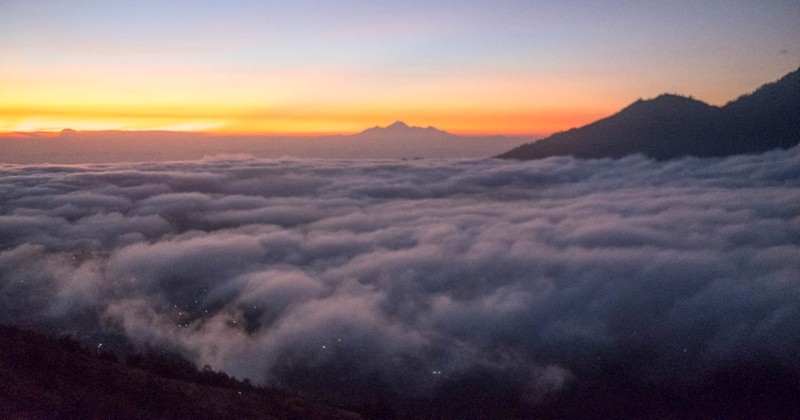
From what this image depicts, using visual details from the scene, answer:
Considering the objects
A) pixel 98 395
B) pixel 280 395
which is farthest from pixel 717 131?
pixel 98 395

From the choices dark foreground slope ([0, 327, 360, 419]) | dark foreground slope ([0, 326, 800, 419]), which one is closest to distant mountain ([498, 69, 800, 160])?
dark foreground slope ([0, 326, 800, 419])

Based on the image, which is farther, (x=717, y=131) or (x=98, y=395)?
(x=717, y=131)

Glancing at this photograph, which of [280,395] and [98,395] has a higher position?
[98,395]

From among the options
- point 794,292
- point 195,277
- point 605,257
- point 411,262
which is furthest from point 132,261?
point 794,292

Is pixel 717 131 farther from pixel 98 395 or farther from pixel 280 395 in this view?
pixel 98 395

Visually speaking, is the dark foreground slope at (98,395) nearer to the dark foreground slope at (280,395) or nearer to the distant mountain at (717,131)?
the dark foreground slope at (280,395)

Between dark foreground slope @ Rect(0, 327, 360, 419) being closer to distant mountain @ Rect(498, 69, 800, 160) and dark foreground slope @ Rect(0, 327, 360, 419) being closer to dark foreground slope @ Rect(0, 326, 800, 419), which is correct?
dark foreground slope @ Rect(0, 326, 800, 419)

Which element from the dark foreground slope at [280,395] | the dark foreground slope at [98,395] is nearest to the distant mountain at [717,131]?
the dark foreground slope at [280,395]

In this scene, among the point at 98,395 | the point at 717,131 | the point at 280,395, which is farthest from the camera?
the point at 717,131
